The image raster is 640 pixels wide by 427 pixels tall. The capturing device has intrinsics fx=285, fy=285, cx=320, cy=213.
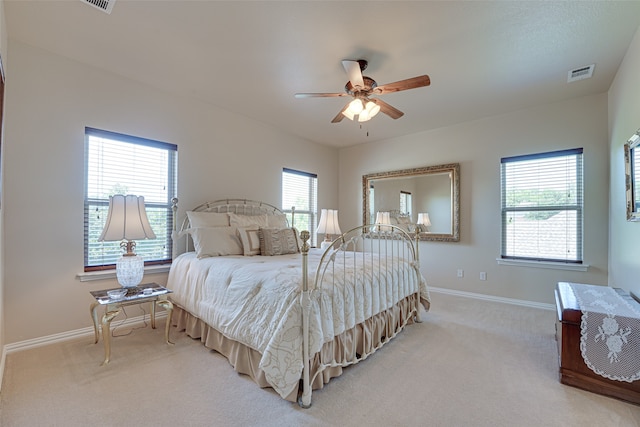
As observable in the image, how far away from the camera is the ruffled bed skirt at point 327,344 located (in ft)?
6.39

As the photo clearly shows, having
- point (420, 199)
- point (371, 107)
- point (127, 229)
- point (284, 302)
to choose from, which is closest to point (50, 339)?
point (127, 229)

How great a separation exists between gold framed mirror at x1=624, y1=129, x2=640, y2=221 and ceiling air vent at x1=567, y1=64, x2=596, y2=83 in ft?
2.89

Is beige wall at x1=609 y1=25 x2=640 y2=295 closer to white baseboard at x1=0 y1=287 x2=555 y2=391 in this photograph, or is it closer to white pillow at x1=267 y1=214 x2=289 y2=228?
white baseboard at x1=0 y1=287 x2=555 y2=391

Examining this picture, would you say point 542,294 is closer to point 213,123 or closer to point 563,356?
point 563,356

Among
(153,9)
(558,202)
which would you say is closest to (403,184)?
(558,202)

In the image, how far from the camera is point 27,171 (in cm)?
253

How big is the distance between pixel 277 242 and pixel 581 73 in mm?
3688

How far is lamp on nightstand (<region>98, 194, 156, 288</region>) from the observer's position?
93.3 inches

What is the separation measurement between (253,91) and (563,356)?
12.4 feet

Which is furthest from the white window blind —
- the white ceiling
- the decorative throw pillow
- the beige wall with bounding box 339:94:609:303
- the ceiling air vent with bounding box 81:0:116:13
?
the ceiling air vent with bounding box 81:0:116:13

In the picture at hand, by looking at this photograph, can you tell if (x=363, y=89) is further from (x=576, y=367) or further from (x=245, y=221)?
(x=576, y=367)

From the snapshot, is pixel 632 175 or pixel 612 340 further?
pixel 632 175

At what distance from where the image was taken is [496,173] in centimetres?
416

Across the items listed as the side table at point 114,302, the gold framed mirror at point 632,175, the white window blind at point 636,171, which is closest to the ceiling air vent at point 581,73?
the gold framed mirror at point 632,175
